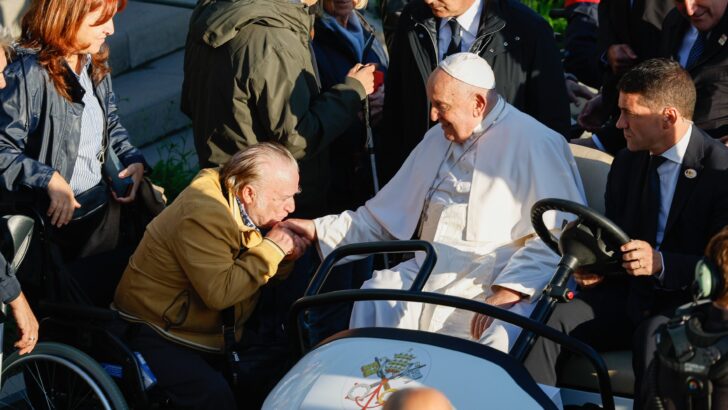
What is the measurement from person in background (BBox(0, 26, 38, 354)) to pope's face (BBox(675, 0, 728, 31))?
3.11 m

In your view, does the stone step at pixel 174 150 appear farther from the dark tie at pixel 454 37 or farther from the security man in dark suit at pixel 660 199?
the security man in dark suit at pixel 660 199

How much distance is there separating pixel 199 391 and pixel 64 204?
3.25 feet

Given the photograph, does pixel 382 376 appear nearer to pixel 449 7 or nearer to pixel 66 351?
pixel 66 351

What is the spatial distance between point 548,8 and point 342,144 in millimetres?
5638

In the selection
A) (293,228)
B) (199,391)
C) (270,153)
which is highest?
(270,153)

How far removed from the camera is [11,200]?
4.86m

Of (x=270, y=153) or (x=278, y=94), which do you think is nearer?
(x=270, y=153)

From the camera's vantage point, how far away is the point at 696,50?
5.62m

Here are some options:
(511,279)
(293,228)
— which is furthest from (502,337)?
(293,228)

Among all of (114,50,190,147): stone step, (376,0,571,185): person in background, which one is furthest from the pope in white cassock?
(114,50,190,147): stone step

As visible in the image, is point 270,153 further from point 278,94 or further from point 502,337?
point 502,337

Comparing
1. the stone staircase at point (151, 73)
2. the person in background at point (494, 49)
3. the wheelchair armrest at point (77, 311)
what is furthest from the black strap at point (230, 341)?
the stone staircase at point (151, 73)

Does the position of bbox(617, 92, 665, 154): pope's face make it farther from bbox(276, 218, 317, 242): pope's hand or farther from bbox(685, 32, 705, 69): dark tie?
bbox(276, 218, 317, 242): pope's hand

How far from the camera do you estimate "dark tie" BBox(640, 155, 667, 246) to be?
15.8 ft
